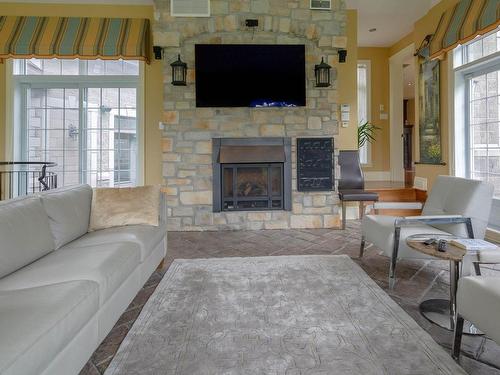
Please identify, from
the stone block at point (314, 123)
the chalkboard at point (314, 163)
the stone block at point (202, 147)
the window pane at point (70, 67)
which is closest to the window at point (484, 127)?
the chalkboard at point (314, 163)

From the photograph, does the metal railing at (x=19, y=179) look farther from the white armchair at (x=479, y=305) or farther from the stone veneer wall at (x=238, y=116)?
the white armchair at (x=479, y=305)

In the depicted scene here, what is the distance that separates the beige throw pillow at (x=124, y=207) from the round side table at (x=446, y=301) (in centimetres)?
217

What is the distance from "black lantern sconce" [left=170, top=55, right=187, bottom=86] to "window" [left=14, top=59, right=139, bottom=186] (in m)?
1.14

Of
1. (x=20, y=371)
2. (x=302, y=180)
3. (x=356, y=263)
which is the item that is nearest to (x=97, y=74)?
(x=302, y=180)

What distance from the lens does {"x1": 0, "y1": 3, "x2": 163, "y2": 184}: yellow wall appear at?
5227 millimetres

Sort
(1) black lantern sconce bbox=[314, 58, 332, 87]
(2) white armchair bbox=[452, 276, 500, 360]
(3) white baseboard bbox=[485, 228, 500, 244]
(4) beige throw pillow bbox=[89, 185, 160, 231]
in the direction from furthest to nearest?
(1) black lantern sconce bbox=[314, 58, 332, 87]
(3) white baseboard bbox=[485, 228, 500, 244]
(4) beige throw pillow bbox=[89, 185, 160, 231]
(2) white armchair bbox=[452, 276, 500, 360]

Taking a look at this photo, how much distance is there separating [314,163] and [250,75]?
63.4 inches

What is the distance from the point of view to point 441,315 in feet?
7.25

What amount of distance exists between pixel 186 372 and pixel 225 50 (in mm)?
4367

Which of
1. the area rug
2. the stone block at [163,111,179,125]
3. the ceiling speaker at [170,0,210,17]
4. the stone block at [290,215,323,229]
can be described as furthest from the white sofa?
the ceiling speaker at [170,0,210,17]

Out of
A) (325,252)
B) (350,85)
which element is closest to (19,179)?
(325,252)

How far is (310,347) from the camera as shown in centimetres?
182

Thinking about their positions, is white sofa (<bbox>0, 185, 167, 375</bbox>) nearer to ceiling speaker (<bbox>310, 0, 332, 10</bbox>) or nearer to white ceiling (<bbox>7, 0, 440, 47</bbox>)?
ceiling speaker (<bbox>310, 0, 332, 10</bbox>)

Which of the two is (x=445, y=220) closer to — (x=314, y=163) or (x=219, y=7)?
(x=314, y=163)
